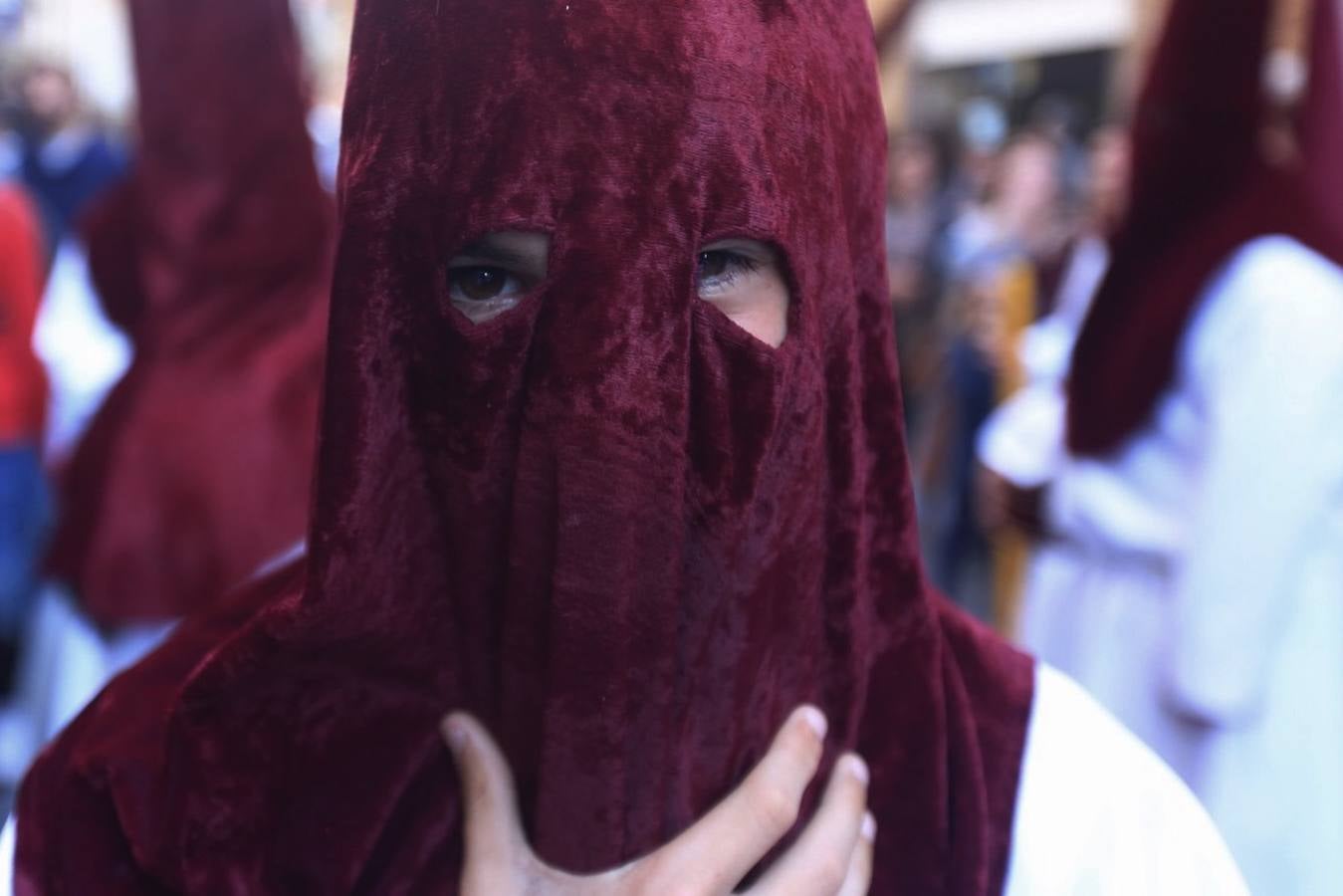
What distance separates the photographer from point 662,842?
113 cm

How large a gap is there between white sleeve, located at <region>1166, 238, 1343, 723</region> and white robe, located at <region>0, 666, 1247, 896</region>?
115 centimetres

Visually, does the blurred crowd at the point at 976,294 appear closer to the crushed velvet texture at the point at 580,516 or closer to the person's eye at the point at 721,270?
the crushed velvet texture at the point at 580,516

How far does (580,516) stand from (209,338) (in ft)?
5.98

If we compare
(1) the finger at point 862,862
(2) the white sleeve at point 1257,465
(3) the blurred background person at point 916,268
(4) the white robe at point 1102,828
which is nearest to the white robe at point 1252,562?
(2) the white sleeve at point 1257,465

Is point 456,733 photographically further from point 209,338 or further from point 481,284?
point 209,338

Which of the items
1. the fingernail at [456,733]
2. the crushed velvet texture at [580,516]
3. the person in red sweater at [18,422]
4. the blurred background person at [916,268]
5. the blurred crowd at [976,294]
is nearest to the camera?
the crushed velvet texture at [580,516]

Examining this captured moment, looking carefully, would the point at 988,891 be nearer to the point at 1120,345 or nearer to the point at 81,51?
the point at 1120,345

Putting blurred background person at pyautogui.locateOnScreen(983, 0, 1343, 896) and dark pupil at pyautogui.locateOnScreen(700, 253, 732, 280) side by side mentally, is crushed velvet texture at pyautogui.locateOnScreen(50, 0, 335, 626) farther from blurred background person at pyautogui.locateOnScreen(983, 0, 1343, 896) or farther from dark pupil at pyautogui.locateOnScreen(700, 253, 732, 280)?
blurred background person at pyautogui.locateOnScreen(983, 0, 1343, 896)

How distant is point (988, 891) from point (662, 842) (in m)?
0.33

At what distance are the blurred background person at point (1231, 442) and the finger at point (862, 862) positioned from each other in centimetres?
136

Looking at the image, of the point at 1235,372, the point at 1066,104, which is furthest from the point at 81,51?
the point at 1235,372

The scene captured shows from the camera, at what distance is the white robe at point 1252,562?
2264 millimetres

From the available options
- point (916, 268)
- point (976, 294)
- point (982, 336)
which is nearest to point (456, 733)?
point (982, 336)

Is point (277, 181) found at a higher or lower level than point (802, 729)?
higher
